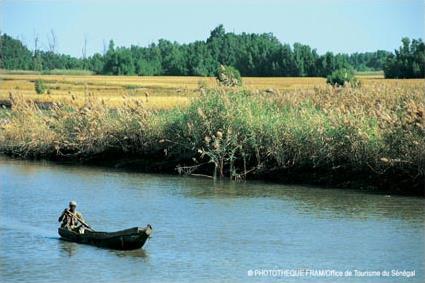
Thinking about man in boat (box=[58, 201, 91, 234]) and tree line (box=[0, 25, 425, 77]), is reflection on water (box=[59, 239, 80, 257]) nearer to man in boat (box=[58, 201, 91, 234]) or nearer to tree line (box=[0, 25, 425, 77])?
man in boat (box=[58, 201, 91, 234])

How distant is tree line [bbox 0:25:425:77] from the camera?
75863mm

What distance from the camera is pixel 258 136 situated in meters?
29.0

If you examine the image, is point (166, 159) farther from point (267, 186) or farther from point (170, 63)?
point (170, 63)

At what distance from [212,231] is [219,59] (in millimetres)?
83711

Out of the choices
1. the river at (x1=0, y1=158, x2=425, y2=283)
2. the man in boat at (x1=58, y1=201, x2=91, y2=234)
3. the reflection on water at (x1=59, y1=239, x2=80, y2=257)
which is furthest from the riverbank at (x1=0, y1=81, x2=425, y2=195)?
the reflection on water at (x1=59, y1=239, x2=80, y2=257)

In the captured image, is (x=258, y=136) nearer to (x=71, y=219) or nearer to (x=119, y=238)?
(x=71, y=219)

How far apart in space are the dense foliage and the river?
42197 mm

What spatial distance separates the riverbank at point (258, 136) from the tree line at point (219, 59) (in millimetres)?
38984

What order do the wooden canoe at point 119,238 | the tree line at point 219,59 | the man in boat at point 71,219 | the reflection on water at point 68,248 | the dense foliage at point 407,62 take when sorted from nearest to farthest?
Answer: the wooden canoe at point 119,238, the reflection on water at point 68,248, the man in boat at point 71,219, the dense foliage at point 407,62, the tree line at point 219,59

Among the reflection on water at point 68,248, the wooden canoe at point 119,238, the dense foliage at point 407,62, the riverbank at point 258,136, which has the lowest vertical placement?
the reflection on water at point 68,248

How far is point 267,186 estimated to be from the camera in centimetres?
2759

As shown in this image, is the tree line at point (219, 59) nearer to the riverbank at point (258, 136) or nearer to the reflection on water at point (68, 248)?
the riverbank at point (258, 136)

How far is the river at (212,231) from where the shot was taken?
1734cm

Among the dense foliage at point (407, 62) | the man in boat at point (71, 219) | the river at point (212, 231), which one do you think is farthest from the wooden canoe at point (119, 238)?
the dense foliage at point (407, 62)
